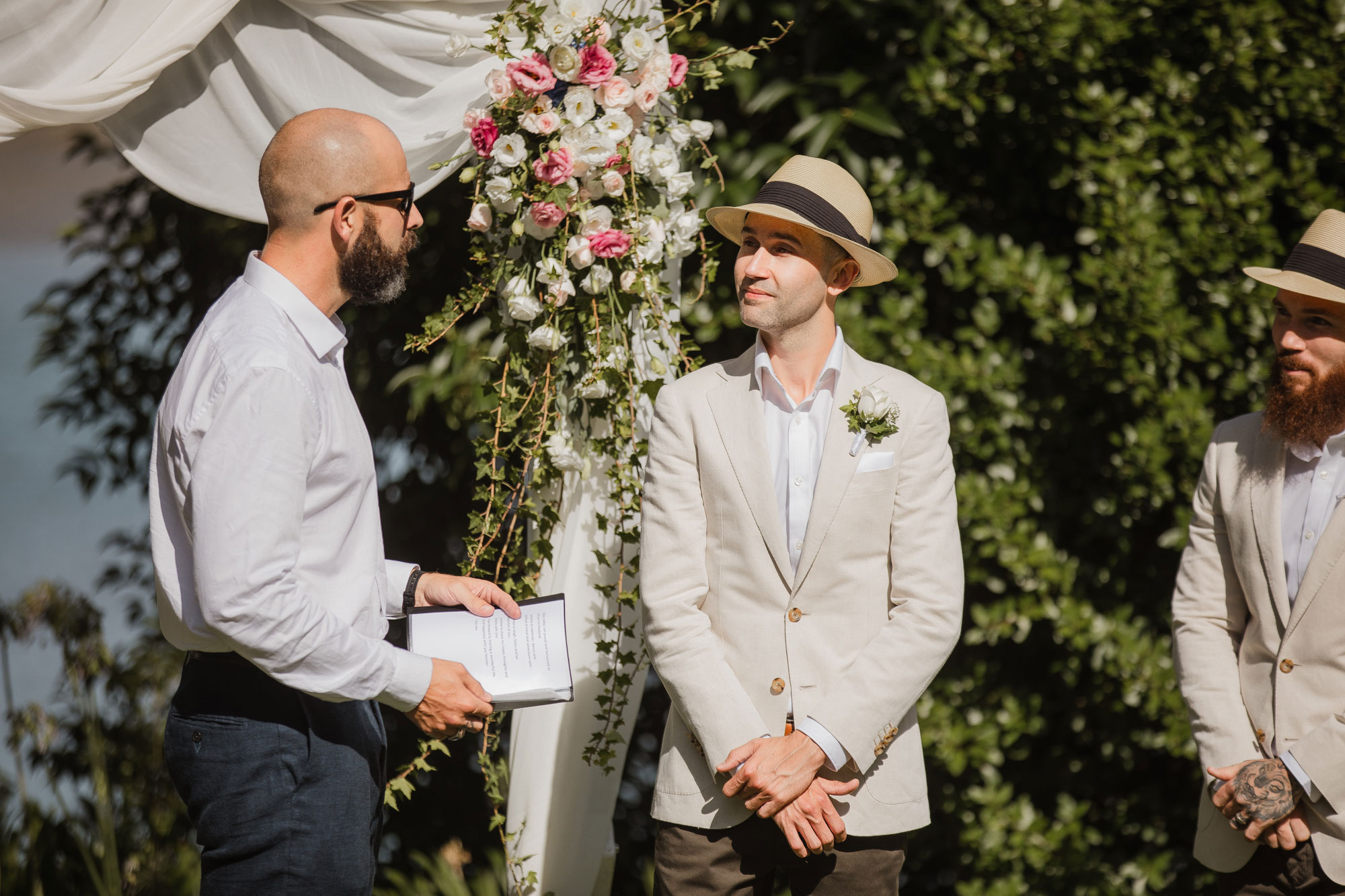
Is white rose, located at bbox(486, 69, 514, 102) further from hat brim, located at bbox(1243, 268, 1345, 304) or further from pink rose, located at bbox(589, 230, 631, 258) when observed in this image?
hat brim, located at bbox(1243, 268, 1345, 304)

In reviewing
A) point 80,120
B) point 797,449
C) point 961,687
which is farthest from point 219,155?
point 961,687

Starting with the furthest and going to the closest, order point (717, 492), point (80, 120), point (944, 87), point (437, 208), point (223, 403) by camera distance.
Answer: point (437, 208) → point (944, 87) → point (80, 120) → point (717, 492) → point (223, 403)

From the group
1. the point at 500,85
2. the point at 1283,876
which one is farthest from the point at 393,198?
the point at 1283,876

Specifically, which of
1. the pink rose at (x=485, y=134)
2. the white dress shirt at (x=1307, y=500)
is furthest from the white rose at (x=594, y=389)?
the white dress shirt at (x=1307, y=500)

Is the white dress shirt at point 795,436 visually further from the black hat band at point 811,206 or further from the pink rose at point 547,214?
the pink rose at point 547,214

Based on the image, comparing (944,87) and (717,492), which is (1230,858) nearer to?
(717,492)

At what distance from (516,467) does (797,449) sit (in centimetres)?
84

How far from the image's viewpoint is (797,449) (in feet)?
7.53

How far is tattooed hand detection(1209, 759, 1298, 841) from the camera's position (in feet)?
7.20

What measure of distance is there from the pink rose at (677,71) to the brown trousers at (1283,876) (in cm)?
216

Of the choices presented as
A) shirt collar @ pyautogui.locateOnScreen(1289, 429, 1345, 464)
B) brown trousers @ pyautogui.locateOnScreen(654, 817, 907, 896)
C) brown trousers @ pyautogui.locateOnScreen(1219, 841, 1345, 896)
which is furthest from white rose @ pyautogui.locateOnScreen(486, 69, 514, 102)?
brown trousers @ pyautogui.locateOnScreen(1219, 841, 1345, 896)

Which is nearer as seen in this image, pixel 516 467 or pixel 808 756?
pixel 808 756

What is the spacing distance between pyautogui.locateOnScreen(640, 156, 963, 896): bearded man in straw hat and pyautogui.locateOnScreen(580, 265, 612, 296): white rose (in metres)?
0.41

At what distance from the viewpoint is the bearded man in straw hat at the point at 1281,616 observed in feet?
7.27
